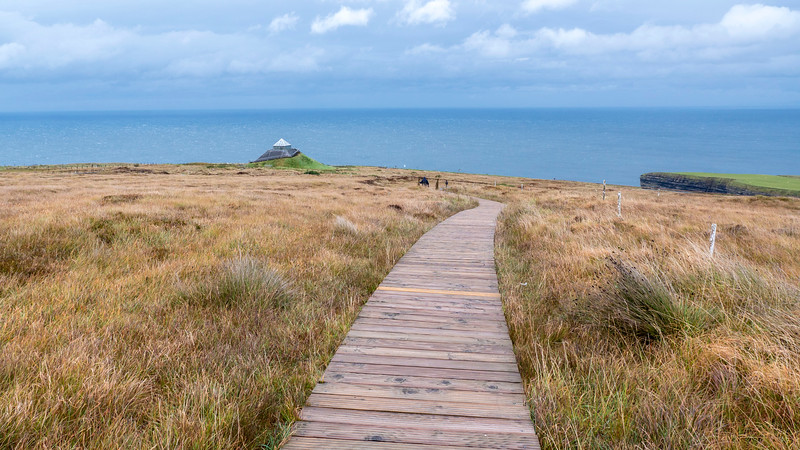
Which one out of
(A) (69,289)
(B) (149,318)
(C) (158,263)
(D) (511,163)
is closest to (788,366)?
(B) (149,318)

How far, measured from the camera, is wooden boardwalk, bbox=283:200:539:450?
2.97 m

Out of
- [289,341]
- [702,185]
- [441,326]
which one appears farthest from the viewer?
[702,185]

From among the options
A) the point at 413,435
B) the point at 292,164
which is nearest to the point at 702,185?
the point at 292,164

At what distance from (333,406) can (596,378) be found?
2.15 metres

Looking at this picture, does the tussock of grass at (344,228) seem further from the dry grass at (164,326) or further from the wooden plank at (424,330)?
the wooden plank at (424,330)

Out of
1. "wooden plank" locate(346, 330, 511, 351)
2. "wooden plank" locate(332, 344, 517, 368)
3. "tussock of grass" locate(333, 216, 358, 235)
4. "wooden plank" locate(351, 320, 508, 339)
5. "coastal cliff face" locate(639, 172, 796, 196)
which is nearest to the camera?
"wooden plank" locate(332, 344, 517, 368)

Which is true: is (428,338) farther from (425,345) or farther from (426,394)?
(426,394)

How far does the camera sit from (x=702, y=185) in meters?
76.5

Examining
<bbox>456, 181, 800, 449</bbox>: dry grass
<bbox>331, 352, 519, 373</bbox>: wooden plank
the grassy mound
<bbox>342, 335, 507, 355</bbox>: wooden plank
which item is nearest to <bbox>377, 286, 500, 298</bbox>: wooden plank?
→ <bbox>456, 181, 800, 449</bbox>: dry grass

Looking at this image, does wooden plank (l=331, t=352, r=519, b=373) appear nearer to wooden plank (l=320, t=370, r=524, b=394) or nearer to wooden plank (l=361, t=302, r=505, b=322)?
wooden plank (l=320, t=370, r=524, b=394)

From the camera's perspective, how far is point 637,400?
3.32 metres

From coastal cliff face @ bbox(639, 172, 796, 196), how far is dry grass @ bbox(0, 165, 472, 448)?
7044 cm

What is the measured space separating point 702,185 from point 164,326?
3622 inches

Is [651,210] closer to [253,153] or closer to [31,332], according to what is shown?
[31,332]
